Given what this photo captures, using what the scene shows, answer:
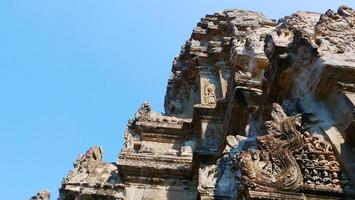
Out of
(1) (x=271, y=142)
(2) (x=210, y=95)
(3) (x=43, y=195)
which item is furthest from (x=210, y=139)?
(1) (x=271, y=142)

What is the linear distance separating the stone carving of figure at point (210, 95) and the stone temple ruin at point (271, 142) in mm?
1727

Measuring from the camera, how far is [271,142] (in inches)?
178

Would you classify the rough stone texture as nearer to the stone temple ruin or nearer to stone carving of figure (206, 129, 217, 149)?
the stone temple ruin

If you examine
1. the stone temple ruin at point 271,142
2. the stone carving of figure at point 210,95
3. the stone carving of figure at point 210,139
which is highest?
the stone carving of figure at point 210,95

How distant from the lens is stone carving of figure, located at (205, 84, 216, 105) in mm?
15642

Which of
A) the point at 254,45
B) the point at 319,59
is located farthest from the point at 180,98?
the point at 319,59

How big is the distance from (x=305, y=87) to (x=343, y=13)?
1.94m

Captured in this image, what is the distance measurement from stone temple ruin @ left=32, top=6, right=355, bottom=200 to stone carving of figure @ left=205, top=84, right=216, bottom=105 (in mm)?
1727

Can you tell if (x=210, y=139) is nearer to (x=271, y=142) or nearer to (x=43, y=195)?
(x=43, y=195)

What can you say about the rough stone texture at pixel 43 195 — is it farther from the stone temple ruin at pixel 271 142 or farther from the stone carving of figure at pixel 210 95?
Answer: the stone carving of figure at pixel 210 95

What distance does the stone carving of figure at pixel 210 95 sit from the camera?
15.6 m

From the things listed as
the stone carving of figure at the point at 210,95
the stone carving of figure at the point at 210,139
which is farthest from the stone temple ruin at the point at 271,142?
the stone carving of figure at the point at 210,95

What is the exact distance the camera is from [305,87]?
5344 mm

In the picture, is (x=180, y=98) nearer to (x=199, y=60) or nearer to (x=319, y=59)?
(x=199, y=60)
